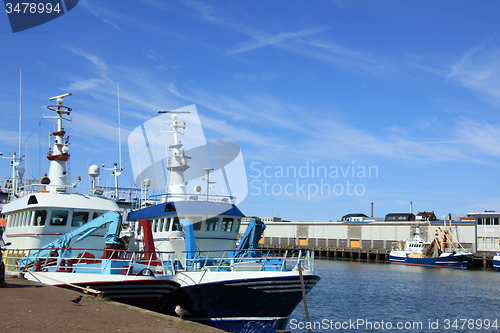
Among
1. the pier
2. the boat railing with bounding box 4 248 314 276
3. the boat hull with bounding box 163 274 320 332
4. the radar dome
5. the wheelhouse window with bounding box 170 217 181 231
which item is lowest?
the pier

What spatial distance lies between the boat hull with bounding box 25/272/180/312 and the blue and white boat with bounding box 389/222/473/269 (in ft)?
185

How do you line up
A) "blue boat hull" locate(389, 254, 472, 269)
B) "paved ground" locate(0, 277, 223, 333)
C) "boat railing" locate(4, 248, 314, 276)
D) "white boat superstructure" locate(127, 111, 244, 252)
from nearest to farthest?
"paved ground" locate(0, 277, 223, 333) → "boat railing" locate(4, 248, 314, 276) → "white boat superstructure" locate(127, 111, 244, 252) → "blue boat hull" locate(389, 254, 472, 269)

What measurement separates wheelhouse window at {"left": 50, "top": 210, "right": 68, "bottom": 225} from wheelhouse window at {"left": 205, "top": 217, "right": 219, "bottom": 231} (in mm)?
8433

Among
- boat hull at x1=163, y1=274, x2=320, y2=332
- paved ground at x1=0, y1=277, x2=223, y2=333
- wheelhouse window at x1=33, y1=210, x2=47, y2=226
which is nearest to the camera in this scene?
paved ground at x1=0, y1=277, x2=223, y2=333

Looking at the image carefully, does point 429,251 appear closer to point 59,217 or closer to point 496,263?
point 496,263

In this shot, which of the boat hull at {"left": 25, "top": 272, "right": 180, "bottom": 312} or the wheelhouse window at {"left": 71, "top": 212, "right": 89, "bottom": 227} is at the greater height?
the wheelhouse window at {"left": 71, "top": 212, "right": 89, "bottom": 227}

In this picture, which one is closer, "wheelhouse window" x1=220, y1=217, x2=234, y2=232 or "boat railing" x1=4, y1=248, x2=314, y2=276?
"boat railing" x1=4, y1=248, x2=314, y2=276

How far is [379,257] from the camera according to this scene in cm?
7400

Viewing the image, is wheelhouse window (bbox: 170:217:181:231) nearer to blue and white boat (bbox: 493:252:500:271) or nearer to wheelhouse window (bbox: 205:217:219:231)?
wheelhouse window (bbox: 205:217:219:231)

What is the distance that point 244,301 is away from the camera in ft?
54.2

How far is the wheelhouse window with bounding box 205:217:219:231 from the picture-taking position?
22031 millimetres

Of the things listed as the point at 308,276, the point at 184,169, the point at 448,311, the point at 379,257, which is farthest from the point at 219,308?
the point at 379,257

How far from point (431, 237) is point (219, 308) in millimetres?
65391

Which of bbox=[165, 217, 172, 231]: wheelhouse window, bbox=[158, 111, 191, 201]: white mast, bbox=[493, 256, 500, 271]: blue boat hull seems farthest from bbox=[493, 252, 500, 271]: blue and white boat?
bbox=[165, 217, 172, 231]: wheelhouse window
